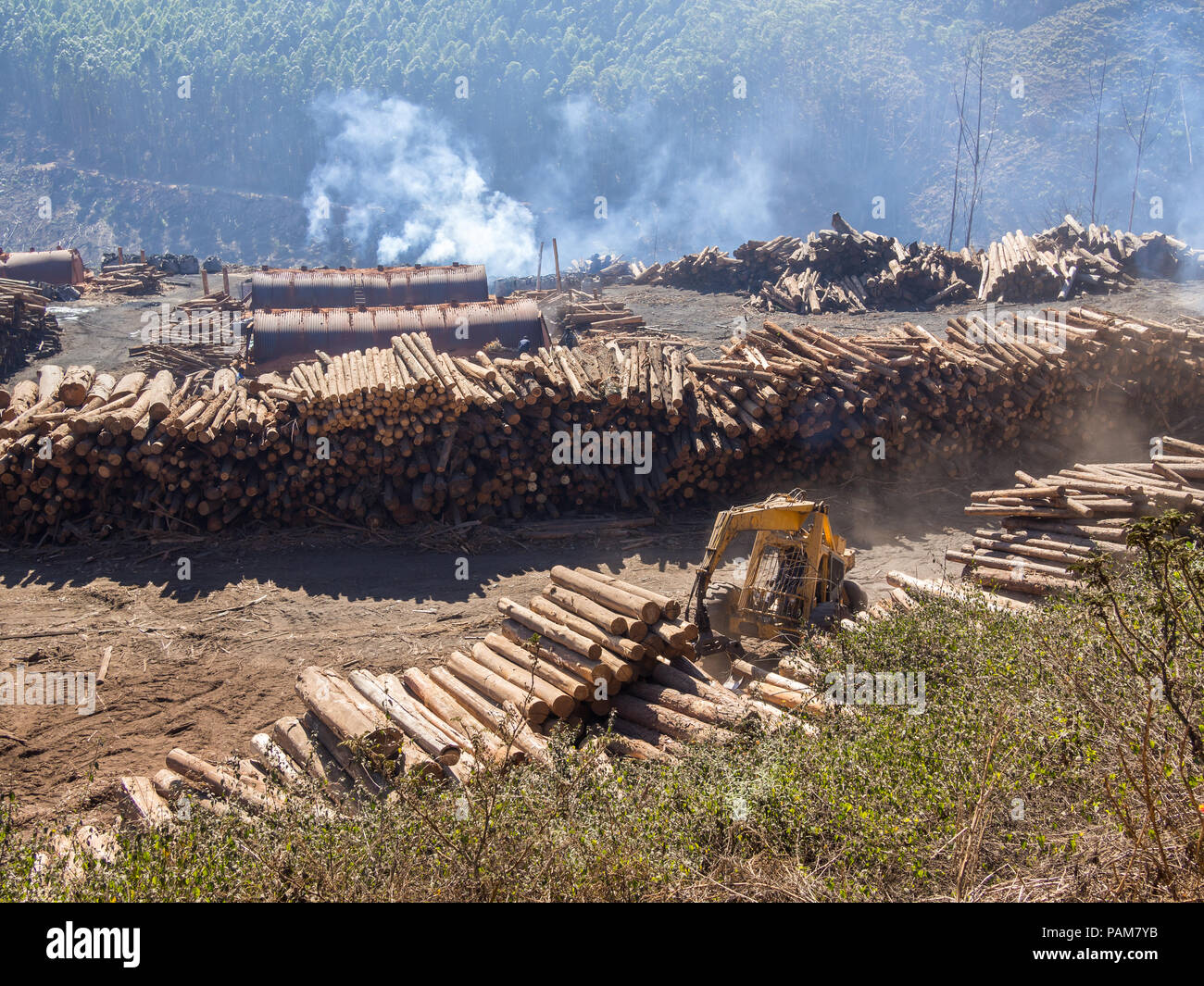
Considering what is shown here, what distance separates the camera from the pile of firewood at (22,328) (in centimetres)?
2342

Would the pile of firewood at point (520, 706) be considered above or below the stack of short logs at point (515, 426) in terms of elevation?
below

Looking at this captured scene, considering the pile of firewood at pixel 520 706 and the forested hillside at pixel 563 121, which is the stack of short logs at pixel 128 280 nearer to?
the forested hillside at pixel 563 121

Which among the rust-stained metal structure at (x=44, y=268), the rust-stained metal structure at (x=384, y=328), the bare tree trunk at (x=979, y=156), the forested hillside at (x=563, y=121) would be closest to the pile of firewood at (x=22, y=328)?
the rust-stained metal structure at (x=44, y=268)

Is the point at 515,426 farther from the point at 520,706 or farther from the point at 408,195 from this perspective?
the point at 408,195

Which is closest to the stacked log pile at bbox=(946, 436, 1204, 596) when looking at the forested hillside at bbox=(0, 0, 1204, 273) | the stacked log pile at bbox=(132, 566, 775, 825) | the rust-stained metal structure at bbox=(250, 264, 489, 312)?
the stacked log pile at bbox=(132, 566, 775, 825)

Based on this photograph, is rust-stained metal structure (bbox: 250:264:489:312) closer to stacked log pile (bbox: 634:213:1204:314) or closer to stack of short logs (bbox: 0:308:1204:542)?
stack of short logs (bbox: 0:308:1204:542)

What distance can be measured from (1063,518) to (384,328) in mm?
15225

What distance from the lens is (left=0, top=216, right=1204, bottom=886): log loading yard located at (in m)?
8.10

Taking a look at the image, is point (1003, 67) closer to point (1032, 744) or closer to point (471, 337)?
point (471, 337)

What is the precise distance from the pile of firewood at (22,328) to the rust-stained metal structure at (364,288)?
687 cm

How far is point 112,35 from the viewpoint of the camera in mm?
73250

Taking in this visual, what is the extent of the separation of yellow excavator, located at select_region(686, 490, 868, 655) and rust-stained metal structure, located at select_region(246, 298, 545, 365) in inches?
442
